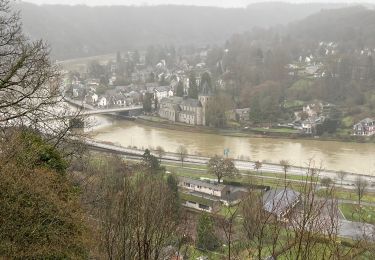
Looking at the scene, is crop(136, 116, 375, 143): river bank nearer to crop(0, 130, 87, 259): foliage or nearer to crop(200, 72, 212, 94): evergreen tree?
crop(200, 72, 212, 94): evergreen tree

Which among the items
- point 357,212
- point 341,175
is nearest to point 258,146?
point 341,175

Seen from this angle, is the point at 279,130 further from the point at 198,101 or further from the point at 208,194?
the point at 208,194

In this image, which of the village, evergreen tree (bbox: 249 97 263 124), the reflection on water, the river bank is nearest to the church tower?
the village

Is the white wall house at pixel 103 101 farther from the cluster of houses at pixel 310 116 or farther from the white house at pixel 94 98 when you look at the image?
the cluster of houses at pixel 310 116

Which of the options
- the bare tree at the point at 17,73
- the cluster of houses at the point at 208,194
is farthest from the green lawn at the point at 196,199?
the bare tree at the point at 17,73

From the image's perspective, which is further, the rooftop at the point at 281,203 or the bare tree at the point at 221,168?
the bare tree at the point at 221,168

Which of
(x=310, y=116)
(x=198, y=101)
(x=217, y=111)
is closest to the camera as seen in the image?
(x=310, y=116)
